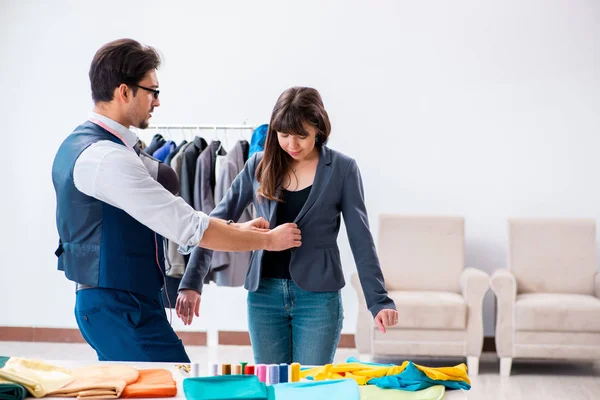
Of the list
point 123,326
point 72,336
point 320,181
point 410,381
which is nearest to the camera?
point 410,381

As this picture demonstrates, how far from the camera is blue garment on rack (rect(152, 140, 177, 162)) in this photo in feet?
16.9

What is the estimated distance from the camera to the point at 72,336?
5742mm

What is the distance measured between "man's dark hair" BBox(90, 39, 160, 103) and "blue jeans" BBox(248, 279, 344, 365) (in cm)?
76

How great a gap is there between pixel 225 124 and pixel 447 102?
66.0 inches

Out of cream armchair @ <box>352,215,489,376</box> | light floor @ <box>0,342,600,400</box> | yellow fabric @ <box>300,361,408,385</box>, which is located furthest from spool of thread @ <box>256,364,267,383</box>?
cream armchair @ <box>352,215,489,376</box>

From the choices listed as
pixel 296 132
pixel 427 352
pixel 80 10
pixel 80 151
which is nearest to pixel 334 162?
pixel 296 132

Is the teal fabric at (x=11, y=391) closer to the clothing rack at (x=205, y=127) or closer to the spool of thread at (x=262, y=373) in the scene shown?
the spool of thread at (x=262, y=373)

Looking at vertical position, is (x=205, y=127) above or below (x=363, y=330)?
above

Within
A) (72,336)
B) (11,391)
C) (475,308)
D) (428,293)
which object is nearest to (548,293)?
(475,308)

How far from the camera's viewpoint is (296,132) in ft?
7.70

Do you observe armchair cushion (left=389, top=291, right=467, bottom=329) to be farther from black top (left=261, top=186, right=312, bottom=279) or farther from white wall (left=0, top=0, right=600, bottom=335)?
black top (left=261, top=186, right=312, bottom=279)

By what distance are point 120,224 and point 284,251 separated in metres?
0.55

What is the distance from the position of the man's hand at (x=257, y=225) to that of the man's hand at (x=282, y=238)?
5 cm

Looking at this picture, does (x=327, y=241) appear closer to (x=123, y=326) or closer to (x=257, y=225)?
(x=257, y=225)
